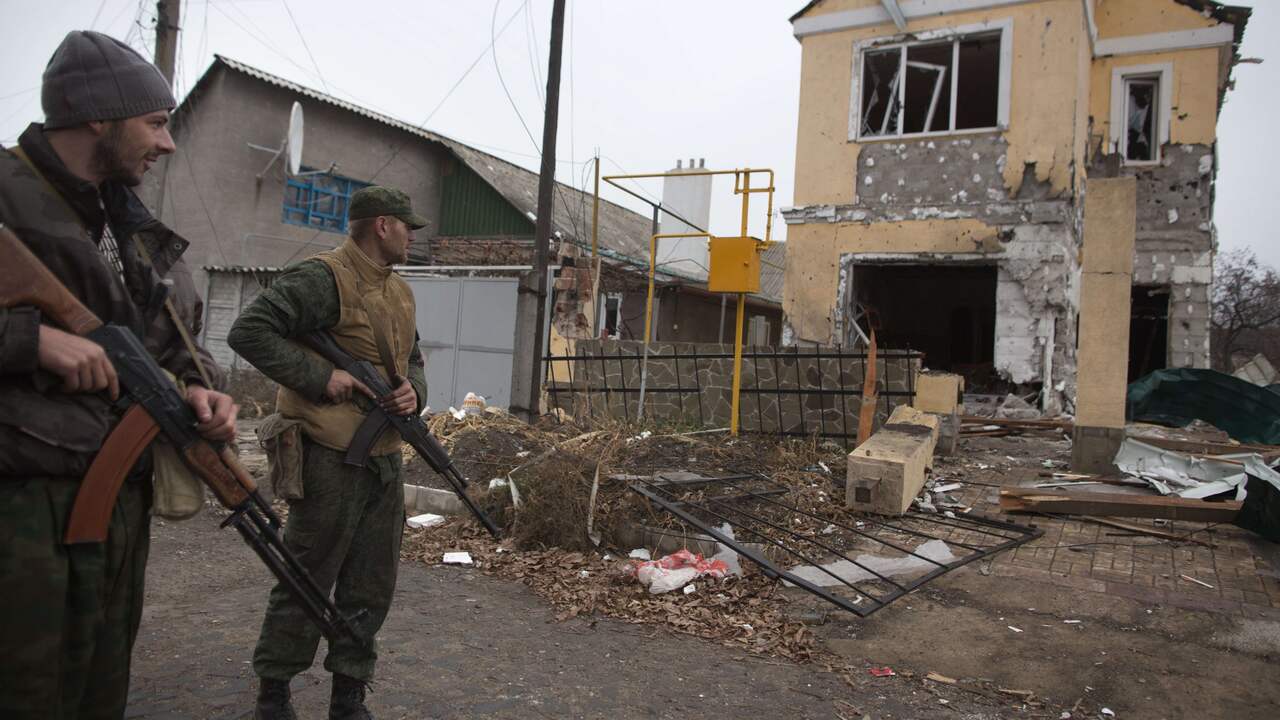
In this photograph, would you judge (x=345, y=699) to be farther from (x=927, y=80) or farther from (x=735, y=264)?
(x=927, y=80)

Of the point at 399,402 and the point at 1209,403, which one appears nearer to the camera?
the point at 399,402

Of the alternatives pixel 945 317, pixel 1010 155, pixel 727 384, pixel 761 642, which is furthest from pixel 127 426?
pixel 945 317

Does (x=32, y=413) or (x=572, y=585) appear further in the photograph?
(x=572, y=585)

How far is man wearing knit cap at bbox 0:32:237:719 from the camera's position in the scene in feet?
5.16

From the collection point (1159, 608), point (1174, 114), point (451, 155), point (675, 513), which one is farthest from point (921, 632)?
point (451, 155)

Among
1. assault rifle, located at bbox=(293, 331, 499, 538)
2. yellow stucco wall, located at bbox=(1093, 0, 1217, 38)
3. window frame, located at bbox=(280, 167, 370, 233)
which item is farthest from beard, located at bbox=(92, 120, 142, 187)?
window frame, located at bbox=(280, 167, 370, 233)

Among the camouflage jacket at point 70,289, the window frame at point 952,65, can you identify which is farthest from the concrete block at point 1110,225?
the camouflage jacket at point 70,289

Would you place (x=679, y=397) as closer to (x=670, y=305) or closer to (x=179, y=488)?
(x=179, y=488)

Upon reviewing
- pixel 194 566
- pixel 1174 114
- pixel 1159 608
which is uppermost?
pixel 1174 114

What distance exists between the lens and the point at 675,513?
16.4ft

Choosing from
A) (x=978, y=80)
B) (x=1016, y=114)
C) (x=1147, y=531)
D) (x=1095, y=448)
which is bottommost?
(x=1147, y=531)

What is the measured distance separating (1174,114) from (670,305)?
10.4m

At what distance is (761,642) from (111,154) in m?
3.31

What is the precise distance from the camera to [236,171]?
15.7 m
